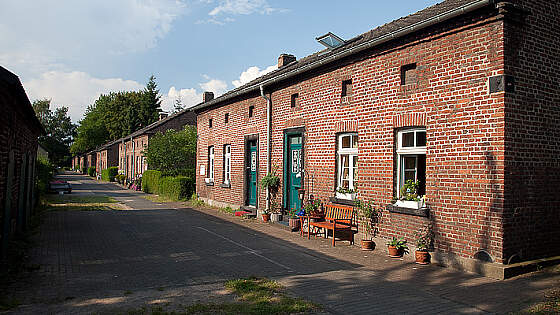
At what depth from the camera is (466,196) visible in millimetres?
7695

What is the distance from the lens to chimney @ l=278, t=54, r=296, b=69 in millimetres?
19812

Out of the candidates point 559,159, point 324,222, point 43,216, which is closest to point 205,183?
point 43,216

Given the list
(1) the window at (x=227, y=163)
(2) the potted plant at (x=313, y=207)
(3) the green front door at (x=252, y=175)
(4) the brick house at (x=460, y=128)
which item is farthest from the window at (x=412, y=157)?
(1) the window at (x=227, y=163)

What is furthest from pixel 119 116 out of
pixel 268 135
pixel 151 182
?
pixel 268 135

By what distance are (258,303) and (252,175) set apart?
1064cm

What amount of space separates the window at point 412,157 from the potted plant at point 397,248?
1058 millimetres

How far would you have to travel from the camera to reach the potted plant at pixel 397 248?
881 cm

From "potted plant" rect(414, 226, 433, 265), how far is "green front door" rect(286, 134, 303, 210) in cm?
509

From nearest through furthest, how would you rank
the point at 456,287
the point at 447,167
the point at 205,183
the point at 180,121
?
the point at 456,287
the point at 447,167
the point at 205,183
the point at 180,121

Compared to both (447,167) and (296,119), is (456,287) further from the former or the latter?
(296,119)

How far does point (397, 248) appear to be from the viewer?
28.9ft

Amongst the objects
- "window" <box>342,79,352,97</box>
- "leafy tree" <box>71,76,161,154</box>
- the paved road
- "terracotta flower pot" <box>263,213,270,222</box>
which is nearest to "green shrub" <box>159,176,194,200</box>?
"terracotta flower pot" <box>263,213,270,222</box>

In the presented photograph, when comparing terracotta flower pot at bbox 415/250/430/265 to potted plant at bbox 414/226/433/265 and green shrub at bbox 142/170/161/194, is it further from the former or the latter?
green shrub at bbox 142/170/161/194

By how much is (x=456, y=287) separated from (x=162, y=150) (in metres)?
24.0
